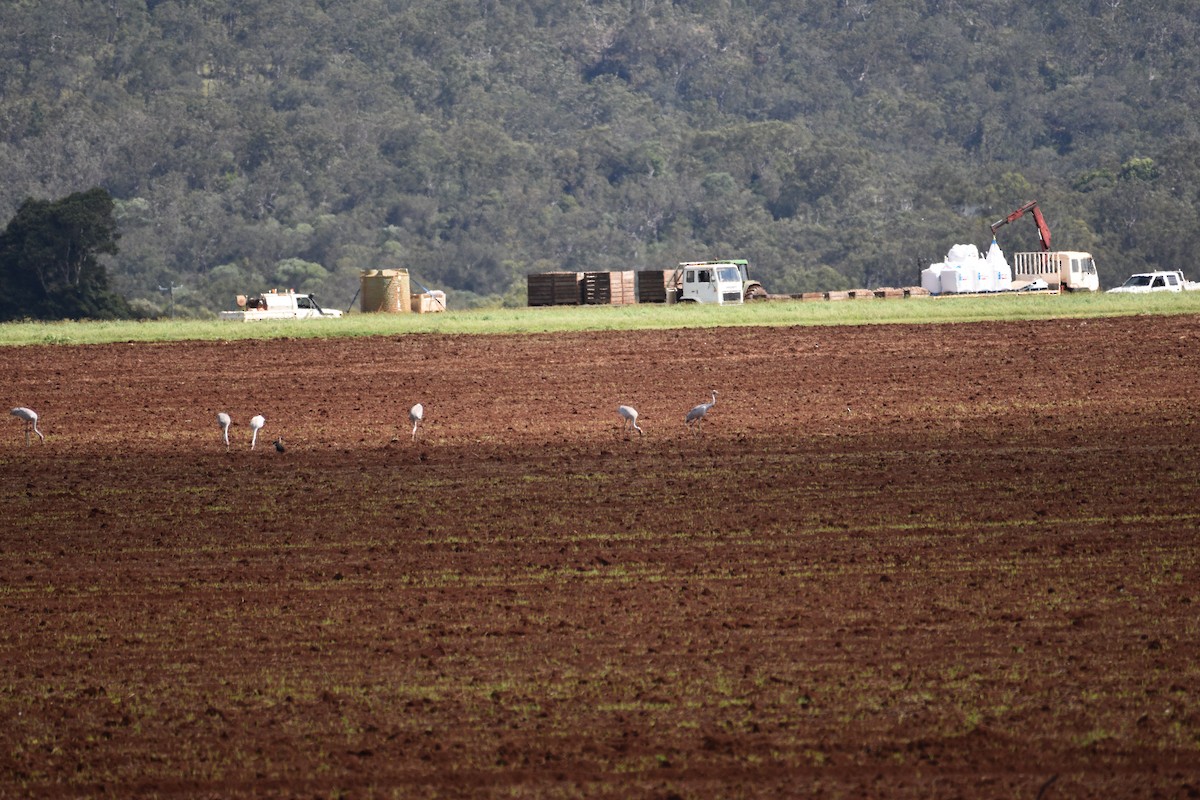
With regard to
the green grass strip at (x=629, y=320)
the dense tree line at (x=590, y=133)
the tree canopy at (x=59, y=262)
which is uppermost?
the dense tree line at (x=590, y=133)

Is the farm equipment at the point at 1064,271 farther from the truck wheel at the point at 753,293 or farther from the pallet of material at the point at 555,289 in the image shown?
the pallet of material at the point at 555,289

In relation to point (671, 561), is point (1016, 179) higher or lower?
higher

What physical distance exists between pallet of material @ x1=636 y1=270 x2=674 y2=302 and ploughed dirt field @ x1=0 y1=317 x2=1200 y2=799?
39514 mm

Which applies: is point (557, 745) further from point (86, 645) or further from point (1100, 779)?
point (86, 645)

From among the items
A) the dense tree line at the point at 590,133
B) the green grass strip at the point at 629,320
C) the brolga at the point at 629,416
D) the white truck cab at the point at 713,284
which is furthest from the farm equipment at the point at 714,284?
the dense tree line at the point at 590,133

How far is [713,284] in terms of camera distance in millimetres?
59812

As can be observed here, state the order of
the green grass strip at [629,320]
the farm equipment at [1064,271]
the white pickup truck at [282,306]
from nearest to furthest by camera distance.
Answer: the green grass strip at [629,320] < the white pickup truck at [282,306] < the farm equipment at [1064,271]

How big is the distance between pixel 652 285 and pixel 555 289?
151 inches

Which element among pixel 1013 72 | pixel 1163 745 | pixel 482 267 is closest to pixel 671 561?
pixel 1163 745

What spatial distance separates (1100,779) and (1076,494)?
860 cm

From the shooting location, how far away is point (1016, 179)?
431 feet

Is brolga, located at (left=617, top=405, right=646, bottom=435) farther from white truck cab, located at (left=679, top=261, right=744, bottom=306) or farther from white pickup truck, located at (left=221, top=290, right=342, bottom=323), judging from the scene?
white pickup truck, located at (left=221, top=290, right=342, bottom=323)

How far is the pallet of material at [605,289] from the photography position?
6531 centimetres

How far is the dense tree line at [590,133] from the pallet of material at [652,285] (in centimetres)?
4158
